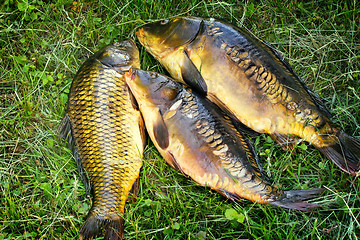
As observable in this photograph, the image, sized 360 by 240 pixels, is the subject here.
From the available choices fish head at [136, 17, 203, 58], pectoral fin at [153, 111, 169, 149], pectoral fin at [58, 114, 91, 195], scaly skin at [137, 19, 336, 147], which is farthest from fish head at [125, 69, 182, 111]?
pectoral fin at [58, 114, 91, 195]

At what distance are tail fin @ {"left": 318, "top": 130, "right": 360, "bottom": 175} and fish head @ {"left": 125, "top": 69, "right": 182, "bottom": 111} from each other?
135cm

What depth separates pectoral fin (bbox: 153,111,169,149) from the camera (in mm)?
2953

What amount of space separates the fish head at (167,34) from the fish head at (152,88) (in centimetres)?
37

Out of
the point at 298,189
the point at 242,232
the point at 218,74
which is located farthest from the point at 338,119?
the point at 242,232

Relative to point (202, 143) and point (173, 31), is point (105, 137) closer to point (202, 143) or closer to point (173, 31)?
point (202, 143)

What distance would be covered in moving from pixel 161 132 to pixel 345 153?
1.52 m

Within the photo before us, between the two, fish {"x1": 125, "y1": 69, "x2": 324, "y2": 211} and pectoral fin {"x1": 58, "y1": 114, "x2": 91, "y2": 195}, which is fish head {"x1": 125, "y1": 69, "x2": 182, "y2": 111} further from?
pectoral fin {"x1": 58, "y1": 114, "x2": 91, "y2": 195}

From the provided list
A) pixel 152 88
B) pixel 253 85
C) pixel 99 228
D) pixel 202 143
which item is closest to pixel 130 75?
pixel 152 88

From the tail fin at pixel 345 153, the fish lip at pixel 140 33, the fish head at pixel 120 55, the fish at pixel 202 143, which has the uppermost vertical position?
the fish lip at pixel 140 33

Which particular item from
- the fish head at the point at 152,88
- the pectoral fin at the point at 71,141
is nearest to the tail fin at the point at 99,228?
the pectoral fin at the point at 71,141

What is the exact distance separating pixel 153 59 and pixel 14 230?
1985 mm

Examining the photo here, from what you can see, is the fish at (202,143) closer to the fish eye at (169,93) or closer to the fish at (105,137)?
the fish eye at (169,93)

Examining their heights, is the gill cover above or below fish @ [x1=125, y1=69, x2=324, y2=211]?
above

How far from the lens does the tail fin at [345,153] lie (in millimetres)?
2906
